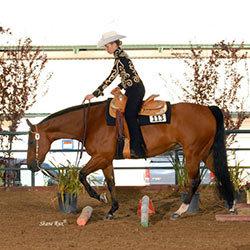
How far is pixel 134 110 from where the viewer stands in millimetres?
7297

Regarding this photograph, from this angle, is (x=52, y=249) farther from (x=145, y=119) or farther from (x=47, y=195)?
(x=47, y=195)

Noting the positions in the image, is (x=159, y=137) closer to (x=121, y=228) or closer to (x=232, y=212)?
(x=121, y=228)

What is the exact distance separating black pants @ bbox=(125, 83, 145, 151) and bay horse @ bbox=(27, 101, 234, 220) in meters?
0.12

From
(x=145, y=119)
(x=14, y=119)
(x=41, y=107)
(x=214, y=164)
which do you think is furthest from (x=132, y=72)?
(x=41, y=107)

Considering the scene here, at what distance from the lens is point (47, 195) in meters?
9.76

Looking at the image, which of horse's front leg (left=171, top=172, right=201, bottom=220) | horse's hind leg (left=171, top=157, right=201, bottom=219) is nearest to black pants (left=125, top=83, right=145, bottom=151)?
horse's hind leg (left=171, top=157, right=201, bottom=219)

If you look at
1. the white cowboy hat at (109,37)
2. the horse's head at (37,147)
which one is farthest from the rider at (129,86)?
the horse's head at (37,147)

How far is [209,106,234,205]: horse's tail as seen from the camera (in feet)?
24.7

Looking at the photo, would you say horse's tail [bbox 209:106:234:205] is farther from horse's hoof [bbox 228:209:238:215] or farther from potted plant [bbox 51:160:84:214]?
potted plant [bbox 51:160:84:214]

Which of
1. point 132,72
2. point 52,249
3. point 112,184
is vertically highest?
point 132,72

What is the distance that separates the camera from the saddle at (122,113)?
7.27 m

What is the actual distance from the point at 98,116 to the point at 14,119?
217 inches

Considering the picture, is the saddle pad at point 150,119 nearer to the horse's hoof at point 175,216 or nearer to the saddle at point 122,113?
the saddle at point 122,113

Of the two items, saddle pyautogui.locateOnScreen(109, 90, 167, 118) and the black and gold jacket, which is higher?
the black and gold jacket
